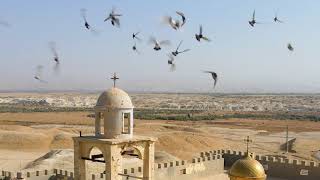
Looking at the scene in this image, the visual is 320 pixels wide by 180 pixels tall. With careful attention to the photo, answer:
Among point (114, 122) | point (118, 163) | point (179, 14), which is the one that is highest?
point (179, 14)

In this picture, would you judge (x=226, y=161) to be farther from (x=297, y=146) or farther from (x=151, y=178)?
(x=297, y=146)

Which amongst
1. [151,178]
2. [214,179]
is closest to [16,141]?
[214,179]

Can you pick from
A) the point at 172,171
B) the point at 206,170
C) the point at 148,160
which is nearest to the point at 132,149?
the point at 148,160

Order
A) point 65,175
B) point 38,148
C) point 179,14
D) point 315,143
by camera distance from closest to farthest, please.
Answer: point 179,14, point 65,175, point 38,148, point 315,143

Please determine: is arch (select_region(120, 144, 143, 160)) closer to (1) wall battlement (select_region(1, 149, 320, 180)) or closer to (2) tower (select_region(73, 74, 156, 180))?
(2) tower (select_region(73, 74, 156, 180))

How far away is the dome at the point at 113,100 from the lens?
485 inches

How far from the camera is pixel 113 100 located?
1235cm

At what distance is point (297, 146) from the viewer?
145ft

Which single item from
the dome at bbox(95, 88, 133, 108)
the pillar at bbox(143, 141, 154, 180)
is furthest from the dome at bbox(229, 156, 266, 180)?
the dome at bbox(95, 88, 133, 108)

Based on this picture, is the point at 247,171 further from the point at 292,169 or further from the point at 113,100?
the point at 292,169

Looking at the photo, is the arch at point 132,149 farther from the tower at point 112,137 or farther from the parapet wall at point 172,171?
the parapet wall at point 172,171

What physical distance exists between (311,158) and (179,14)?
27.5 m

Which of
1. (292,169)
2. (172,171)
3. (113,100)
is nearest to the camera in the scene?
(113,100)

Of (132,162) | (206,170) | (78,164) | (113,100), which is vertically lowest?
(132,162)
